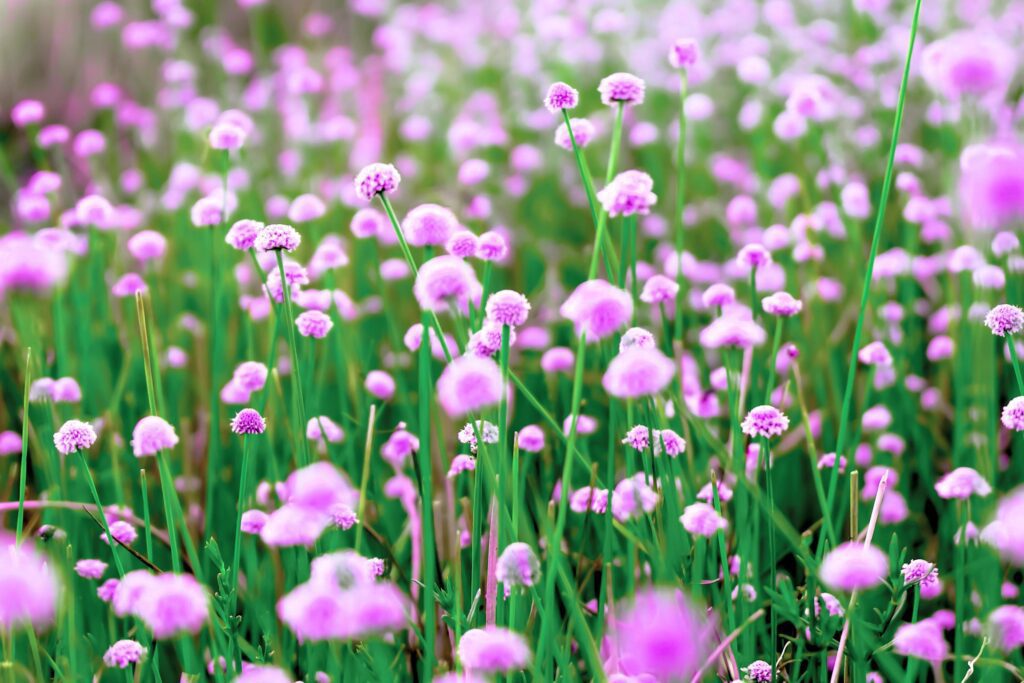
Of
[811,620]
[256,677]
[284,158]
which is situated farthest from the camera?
[284,158]

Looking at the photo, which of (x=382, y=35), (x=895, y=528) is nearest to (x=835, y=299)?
(x=895, y=528)

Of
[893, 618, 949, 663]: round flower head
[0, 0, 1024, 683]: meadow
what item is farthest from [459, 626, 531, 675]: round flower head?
[893, 618, 949, 663]: round flower head

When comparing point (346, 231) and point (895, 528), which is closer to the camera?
point (895, 528)

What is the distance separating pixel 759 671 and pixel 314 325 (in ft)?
2.01

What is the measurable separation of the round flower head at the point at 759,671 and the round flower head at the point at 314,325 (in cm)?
58

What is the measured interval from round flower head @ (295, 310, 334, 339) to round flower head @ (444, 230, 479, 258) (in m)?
0.22

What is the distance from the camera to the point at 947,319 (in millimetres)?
1717

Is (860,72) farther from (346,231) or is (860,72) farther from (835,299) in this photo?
(346,231)

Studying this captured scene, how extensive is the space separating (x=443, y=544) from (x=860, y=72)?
195cm

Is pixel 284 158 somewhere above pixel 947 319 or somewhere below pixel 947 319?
above

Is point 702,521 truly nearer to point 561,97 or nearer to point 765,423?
point 765,423

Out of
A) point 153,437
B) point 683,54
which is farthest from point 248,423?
point 683,54

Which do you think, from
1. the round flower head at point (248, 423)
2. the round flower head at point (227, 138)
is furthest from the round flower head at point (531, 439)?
the round flower head at point (227, 138)

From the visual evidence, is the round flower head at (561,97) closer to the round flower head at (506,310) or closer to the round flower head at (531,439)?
the round flower head at (506,310)
